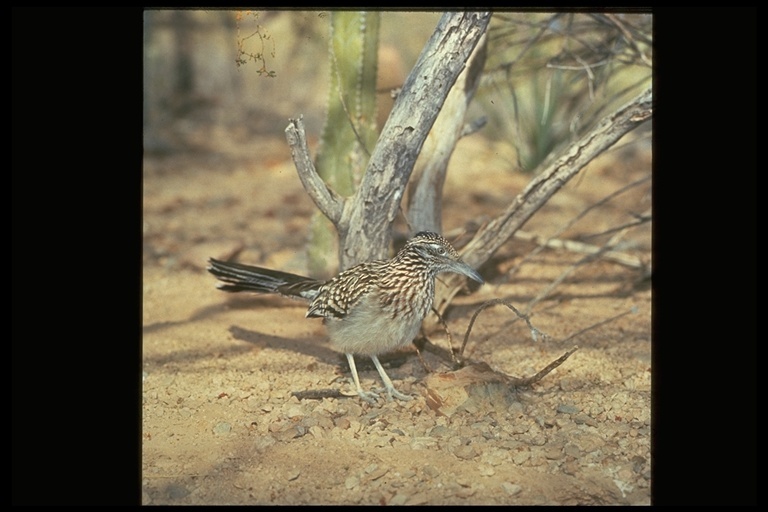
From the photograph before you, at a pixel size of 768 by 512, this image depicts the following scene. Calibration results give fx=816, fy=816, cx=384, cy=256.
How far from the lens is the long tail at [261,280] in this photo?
457 centimetres

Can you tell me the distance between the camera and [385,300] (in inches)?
161

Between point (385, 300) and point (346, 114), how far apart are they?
155cm

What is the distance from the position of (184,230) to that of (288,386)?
351 cm

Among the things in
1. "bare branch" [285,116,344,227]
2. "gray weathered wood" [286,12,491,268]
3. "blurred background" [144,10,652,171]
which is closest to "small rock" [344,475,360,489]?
"gray weathered wood" [286,12,491,268]

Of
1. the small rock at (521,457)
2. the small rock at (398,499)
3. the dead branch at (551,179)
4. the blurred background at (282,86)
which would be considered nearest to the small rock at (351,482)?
the small rock at (398,499)

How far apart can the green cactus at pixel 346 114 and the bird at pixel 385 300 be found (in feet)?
4.03

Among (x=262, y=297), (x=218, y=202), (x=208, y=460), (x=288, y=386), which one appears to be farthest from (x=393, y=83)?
(x=208, y=460)

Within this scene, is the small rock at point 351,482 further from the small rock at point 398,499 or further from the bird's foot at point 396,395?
the bird's foot at point 396,395

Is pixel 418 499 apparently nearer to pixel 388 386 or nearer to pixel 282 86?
pixel 388 386

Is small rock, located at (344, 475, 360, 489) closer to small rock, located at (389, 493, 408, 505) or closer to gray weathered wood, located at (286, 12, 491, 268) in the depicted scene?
small rock, located at (389, 493, 408, 505)

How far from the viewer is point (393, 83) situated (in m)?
7.81

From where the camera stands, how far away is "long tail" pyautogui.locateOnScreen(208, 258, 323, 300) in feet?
15.0

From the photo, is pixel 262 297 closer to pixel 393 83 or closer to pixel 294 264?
pixel 294 264

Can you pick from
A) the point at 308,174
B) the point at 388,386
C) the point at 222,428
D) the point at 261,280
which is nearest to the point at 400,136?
the point at 308,174
